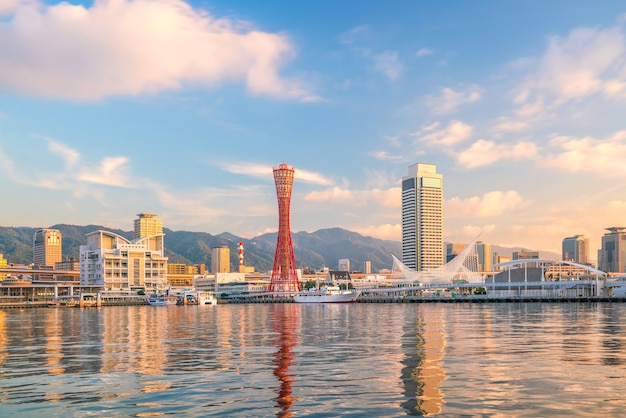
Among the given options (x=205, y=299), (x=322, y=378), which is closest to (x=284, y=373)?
(x=322, y=378)

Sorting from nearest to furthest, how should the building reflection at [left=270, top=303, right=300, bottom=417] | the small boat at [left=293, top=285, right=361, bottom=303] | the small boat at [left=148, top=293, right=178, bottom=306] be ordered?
the building reflection at [left=270, top=303, right=300, bottom=417] < the small boat at [left=148, top=293, right=178, bottom=306] < the small boat at [left=293, top=285, right=361, bottom=303]

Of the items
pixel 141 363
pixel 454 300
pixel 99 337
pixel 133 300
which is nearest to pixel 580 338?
pixel 141 363

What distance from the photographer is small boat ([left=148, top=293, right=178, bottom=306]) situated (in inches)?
6742

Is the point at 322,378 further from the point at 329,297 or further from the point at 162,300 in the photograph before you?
the point at 162,300

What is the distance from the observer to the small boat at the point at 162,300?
171250 mm

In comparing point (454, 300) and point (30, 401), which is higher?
point (30, 401)

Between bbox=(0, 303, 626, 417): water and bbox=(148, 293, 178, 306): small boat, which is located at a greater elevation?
bbox=(0, 303, 626, 417): water

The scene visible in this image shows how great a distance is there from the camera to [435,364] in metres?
25.6

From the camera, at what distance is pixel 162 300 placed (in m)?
173

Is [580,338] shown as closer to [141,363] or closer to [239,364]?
[239,364]

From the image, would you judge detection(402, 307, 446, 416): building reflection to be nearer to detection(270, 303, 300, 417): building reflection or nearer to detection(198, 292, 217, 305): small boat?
detection(270, 303, 300, 417): building reflection

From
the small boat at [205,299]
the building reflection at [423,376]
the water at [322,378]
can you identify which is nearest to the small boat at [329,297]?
the small boat at [205,299]

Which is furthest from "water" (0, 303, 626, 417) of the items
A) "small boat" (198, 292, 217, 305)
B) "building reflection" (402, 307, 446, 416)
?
"small boat" (198, 292, 217, 305)

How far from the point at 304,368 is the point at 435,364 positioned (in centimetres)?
526
